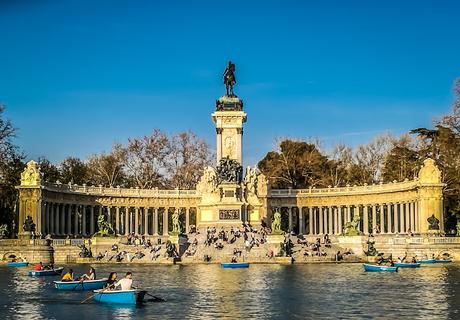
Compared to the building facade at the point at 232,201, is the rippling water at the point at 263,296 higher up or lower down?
lower down

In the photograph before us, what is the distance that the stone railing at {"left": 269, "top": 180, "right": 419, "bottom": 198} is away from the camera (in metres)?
88.9

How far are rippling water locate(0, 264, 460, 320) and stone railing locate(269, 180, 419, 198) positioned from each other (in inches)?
1387

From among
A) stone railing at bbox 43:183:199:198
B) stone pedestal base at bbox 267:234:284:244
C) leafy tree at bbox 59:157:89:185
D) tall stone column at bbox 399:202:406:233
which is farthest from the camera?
leafy tree at bbox 59:157:89:185

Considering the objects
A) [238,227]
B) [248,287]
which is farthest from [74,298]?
[238,227]

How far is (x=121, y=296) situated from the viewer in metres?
34.2

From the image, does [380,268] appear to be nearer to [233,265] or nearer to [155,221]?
[233,265]

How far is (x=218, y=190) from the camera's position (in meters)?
87.3

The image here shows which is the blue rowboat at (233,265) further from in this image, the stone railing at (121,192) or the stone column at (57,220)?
the stone column at (57,220)

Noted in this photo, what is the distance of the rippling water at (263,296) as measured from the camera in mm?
30855

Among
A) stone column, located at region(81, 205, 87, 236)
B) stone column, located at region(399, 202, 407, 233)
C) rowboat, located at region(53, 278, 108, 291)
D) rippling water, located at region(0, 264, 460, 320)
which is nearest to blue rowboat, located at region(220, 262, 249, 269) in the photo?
rippling water, located at region(0, 264, 460, 320)

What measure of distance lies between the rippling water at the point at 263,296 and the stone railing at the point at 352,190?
116 feet

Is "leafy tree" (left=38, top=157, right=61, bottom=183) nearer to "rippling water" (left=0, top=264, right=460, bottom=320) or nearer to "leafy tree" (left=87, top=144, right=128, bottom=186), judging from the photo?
"leafy tree" (left=87, top=144, right=128, bottom=186)

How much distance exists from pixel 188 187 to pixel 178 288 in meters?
70.3

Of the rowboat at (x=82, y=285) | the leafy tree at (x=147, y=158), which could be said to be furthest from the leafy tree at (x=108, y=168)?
the rowboat at (x=82, y=285)
